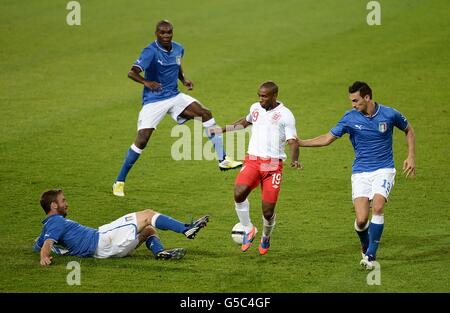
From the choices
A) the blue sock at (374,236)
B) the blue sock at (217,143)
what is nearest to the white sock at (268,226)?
the blue sock at (374,236)

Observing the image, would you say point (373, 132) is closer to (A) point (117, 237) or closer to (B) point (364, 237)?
(B) point (364, 237)

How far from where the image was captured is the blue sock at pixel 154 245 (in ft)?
35.8

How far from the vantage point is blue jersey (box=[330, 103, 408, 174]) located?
10.8m

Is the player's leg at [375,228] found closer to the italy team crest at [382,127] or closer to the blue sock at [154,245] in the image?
the italy team crest at [382,127]

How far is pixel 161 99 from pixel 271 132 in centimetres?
347

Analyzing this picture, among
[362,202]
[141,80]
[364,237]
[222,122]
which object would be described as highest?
[141,80]

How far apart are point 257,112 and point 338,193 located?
130 inches

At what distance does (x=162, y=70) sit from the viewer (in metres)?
14.1

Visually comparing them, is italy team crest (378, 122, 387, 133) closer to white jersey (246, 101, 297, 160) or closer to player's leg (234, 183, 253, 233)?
white jersey (246, 101, 297, 160)

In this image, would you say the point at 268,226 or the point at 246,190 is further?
the point at 268,226

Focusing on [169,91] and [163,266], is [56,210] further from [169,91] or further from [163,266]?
[169,91]

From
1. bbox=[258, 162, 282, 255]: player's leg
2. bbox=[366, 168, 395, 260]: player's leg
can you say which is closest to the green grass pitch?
bbox=[258, 162, 282, 255]: player's leg

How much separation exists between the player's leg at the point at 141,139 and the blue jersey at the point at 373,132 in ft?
13.0

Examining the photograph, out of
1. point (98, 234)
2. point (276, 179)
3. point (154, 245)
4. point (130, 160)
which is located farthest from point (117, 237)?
point (130, 160)
